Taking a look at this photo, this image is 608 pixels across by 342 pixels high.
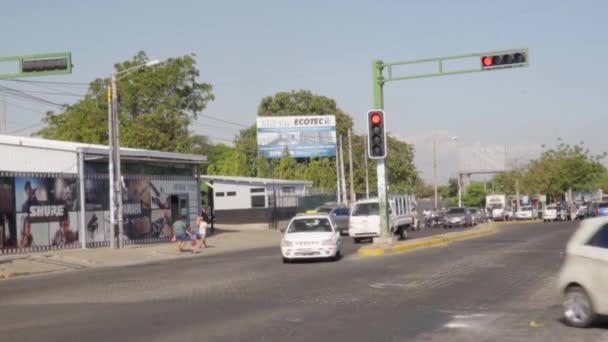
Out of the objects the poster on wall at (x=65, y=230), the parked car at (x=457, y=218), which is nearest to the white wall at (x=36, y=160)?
the poster on wall at (x=65, y=230)

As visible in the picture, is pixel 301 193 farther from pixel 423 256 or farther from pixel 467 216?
pixel 423 256

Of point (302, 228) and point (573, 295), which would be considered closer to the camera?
point (573, 295)

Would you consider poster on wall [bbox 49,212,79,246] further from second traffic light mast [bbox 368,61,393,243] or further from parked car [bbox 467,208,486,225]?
parked car [bbox 467,208,486,225]

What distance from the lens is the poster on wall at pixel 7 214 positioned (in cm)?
3409

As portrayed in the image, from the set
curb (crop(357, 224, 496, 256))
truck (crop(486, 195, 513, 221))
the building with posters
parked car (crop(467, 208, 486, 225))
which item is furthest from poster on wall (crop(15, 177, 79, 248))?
truck (crop(486, 195, 513, 221))

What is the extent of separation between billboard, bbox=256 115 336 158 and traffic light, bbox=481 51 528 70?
4516cm

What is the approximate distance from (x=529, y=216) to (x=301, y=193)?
2199 cm

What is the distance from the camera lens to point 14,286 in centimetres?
2258

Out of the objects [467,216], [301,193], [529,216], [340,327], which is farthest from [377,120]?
[529,216]

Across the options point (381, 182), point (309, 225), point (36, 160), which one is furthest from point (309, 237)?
point (36, 160)

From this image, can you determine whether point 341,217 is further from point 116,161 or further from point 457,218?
point 116,161

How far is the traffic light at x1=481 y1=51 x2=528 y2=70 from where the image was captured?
1079 inches

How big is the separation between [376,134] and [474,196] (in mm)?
101496

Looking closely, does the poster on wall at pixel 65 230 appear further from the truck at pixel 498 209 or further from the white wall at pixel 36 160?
the truck at pixel 498 209
